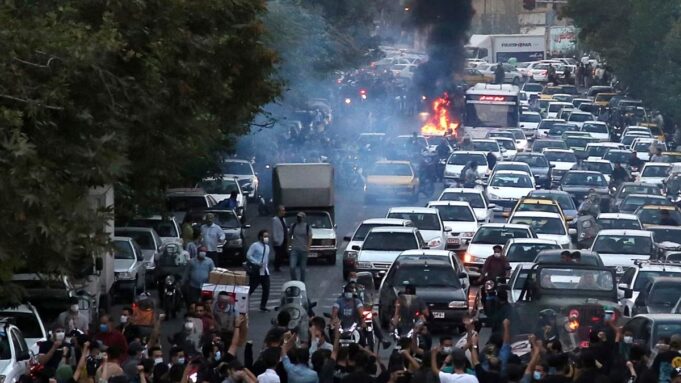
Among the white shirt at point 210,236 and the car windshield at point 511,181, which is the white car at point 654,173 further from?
the white shirt at point 210,236

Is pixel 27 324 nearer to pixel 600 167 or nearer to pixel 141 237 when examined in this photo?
pixel 141 237

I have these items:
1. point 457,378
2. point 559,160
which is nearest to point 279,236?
point 457,378

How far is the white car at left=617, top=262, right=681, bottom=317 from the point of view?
89.4 ft

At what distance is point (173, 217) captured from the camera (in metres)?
39.2

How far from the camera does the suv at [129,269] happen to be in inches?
1266

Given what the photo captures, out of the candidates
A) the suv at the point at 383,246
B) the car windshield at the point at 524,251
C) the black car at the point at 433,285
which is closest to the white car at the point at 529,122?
the suv at the point at 383,246

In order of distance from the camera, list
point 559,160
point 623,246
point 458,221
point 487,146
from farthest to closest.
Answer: point 487,146, point 559,160, point 458,221, point 623,246

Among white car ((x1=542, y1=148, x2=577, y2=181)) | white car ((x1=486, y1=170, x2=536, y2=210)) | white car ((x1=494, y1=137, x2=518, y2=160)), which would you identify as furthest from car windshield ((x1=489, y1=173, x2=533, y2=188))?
white car ((x1=494, y1=137, x2=518, y2=160))

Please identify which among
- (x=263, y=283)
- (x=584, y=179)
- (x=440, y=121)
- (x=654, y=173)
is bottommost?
(x=440, y=121)

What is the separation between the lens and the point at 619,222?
38000 mm

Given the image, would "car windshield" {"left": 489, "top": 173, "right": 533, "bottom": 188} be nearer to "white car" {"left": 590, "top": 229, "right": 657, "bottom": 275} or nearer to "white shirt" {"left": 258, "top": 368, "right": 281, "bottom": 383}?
"white car" {"left": 590, "top": 229, "right": 657, "bottom": 275}

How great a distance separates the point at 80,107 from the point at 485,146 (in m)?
44.3

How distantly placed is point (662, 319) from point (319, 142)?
45.8 meters

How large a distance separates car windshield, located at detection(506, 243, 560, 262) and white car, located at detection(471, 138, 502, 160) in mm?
27165
